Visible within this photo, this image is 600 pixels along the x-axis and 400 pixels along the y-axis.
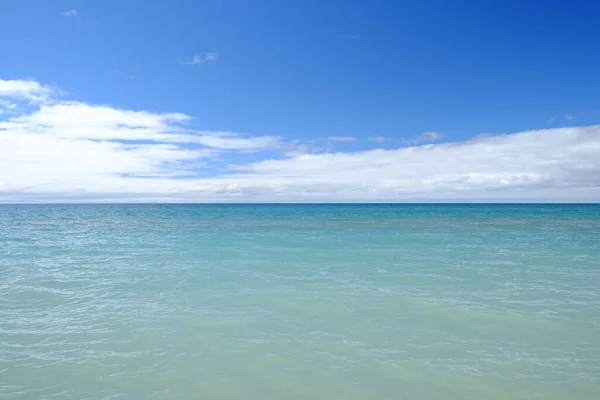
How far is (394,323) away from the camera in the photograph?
27.3 feet

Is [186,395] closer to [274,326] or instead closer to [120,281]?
[274,326]

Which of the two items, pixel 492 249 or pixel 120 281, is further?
pixel 492 249

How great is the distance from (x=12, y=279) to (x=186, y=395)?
11388 mm

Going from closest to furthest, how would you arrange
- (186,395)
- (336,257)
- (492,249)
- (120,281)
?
(186,395), (120,281), (336,257), (492,249)

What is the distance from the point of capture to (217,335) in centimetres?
776

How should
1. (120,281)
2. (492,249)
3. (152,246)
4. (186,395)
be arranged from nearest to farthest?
(186,395) → (120,281) → (492,249) → (152,246)

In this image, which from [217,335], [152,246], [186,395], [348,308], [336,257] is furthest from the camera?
[152,246]

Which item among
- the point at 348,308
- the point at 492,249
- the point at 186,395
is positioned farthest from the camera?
the point at 492,249

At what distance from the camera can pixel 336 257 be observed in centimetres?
1758

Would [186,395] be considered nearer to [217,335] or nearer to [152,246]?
[217,335]

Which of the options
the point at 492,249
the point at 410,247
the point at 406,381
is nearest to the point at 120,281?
the point at 406,381

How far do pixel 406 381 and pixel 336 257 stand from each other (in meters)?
11.7

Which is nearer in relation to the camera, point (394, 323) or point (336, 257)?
point (394, 323)

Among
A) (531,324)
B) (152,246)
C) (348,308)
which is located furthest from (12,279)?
(531,324)
